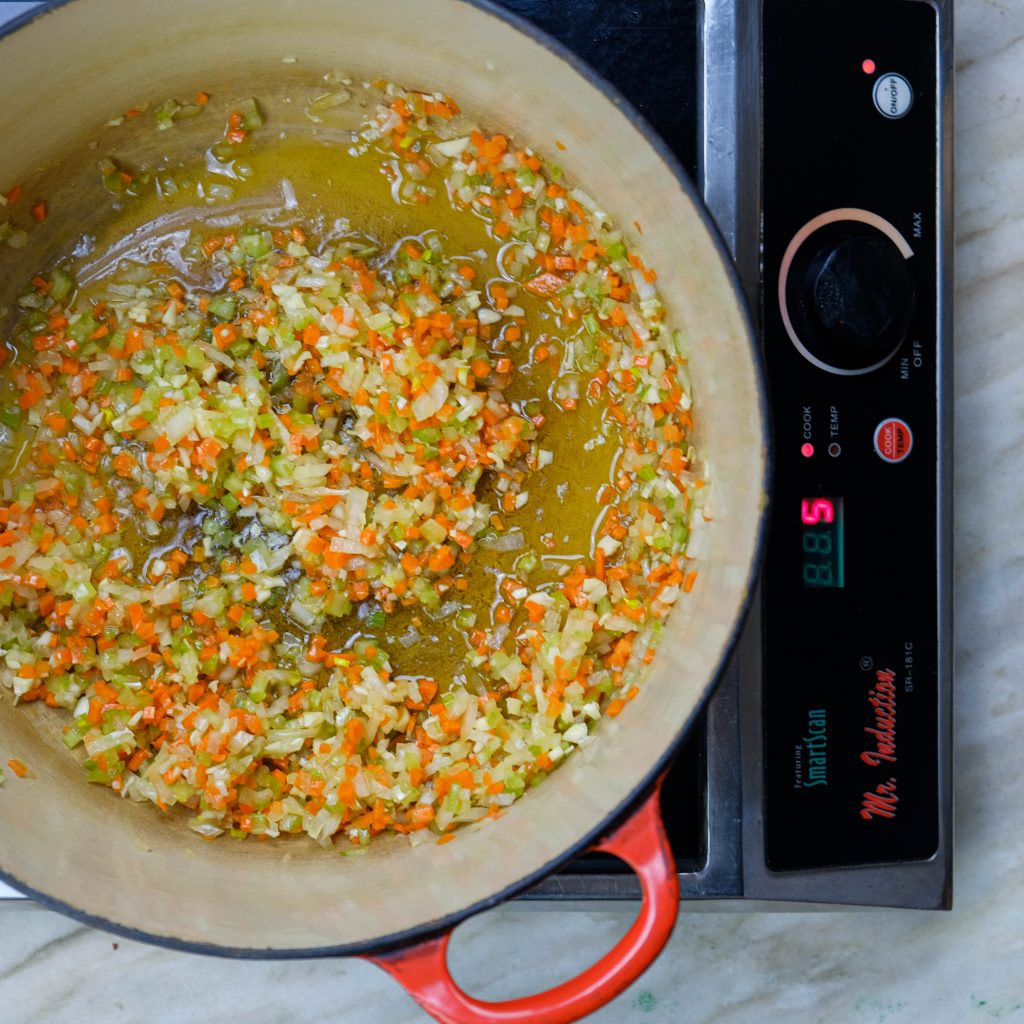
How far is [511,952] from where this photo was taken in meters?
1.27

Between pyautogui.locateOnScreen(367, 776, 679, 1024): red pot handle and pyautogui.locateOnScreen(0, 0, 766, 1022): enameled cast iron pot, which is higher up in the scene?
pyautogui.locateOnScreen(0, 0, 766, 1022): enameled cast iron pot

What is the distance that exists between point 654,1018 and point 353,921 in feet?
1.68

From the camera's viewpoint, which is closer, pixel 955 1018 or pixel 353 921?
pixel 353 921

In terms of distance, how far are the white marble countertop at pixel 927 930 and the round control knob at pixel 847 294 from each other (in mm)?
288

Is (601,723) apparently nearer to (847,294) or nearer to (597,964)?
(597,964)

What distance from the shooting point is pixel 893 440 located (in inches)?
42.9

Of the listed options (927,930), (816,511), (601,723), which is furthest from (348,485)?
(927,930)

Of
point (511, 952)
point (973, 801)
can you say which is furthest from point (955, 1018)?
point (511, 952)

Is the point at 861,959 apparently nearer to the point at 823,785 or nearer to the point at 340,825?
the point at 823,785

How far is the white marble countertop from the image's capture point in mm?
1259

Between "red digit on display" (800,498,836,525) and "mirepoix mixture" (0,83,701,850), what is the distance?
138mm

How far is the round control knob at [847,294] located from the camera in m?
1.01

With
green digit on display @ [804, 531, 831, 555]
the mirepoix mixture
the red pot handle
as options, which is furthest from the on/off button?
the red pot handle

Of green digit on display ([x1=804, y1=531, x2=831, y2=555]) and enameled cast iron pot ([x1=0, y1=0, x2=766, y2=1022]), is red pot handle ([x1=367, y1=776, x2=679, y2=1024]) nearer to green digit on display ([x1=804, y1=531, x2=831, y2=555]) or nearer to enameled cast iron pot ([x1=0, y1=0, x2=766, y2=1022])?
enameled cast iron pot ([x1=0, y1=0, x2=766, y2=1022])
